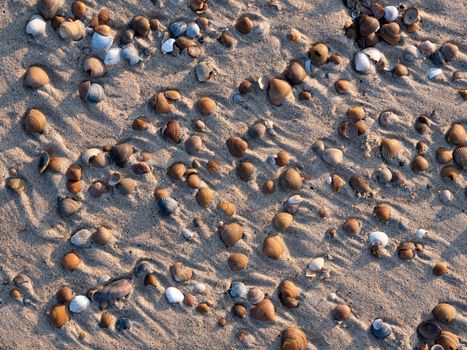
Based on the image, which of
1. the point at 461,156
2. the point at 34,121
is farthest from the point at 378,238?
the point at 34,121

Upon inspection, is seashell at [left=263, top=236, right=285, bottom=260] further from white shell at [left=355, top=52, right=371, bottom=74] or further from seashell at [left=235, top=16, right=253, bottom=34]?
seashell at [left=235, top=16, right=253, bottom=34]

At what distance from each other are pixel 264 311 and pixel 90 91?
2.02 meters

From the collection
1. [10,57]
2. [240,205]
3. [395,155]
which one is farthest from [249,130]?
[10,57]

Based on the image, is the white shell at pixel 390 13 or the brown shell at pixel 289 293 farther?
the white shell at pixel 390 13

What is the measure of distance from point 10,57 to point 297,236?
97.2 inches

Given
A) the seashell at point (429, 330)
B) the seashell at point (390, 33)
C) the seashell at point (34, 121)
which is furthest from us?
the seashell at point (390, 33)

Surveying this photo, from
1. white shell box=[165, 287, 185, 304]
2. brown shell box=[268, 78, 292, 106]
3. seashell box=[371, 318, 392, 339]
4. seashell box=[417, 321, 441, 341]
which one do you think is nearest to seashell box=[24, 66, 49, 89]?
brown shell box=[268, 78, 292, 106]

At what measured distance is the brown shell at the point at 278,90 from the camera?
11.8 feet

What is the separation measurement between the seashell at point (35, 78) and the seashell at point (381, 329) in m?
2.98

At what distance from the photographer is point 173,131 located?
3.55m

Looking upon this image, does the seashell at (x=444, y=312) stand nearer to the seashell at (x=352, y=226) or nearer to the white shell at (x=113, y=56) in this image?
the seashell at (x=352, y=226)

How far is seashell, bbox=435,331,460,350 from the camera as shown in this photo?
356 centimetres

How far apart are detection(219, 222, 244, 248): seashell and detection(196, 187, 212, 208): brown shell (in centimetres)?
22

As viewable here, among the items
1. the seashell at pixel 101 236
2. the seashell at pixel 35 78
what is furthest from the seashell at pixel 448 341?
the seashell at pixel 35 78
